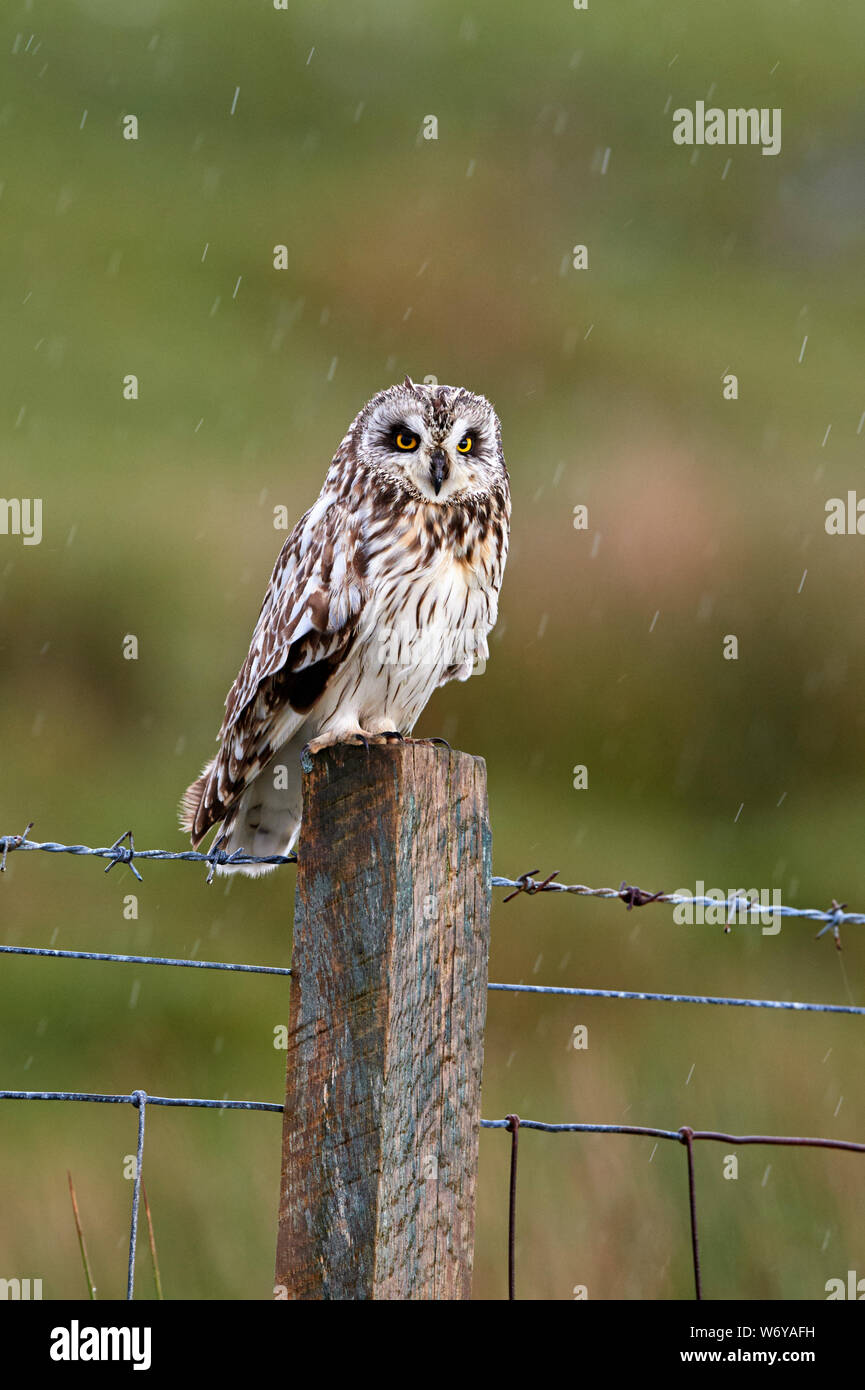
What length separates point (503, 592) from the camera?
13.7 meters

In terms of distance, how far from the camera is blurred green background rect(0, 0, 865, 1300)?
6234mm

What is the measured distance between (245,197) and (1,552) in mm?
14375

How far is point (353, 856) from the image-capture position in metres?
2.60

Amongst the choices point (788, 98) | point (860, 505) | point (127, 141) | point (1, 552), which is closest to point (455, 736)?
point (1, 552)

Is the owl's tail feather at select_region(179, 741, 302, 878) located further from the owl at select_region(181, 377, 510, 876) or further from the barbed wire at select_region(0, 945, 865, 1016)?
the barbed wire at select_region(0, 945, 865, 1016)

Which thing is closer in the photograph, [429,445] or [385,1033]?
[385,1033]

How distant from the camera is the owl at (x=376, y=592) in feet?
15.7

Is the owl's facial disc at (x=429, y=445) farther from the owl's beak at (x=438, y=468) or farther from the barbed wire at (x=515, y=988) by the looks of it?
the barbed wire at (x=515, y=988)

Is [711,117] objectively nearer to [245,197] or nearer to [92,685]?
[245,197]

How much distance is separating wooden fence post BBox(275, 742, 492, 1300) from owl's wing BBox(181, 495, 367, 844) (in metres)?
2.11

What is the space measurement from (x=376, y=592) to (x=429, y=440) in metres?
0.51
